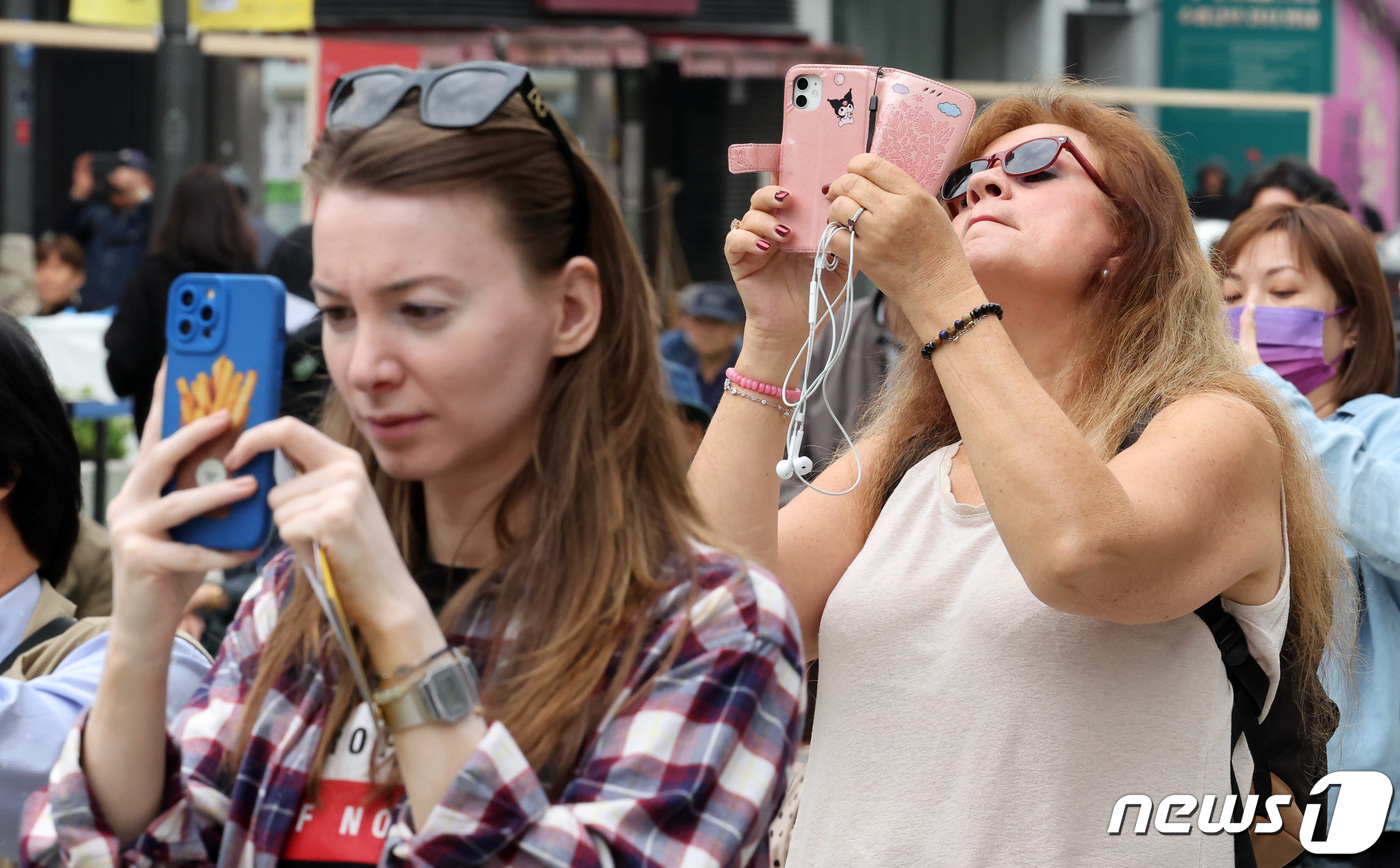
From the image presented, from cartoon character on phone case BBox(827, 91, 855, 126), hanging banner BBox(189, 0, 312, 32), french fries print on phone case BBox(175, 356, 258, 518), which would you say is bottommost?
french fries print on phone case BBox(175, 356, 258, 518)

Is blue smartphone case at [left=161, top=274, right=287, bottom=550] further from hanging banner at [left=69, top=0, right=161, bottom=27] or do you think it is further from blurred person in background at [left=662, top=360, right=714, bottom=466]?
hanging banner at [left=69, top=0, right=161, bottom=27]

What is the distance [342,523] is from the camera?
1.24m

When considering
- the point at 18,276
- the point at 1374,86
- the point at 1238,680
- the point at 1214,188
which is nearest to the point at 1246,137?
the point at 1214,188

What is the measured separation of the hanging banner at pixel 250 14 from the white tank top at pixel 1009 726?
5822 millimetres

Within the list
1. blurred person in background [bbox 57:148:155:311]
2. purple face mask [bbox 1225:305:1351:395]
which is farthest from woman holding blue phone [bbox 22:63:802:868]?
blurred person in background [bbox 57:148:155:311]

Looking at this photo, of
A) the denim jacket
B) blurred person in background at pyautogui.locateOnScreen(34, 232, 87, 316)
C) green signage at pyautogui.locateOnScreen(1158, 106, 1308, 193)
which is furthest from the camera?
green signage at pyautogui.locateOnScreen(1158, 106, 1308, 193)

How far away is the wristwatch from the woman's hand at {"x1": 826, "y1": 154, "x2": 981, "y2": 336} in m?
0.90

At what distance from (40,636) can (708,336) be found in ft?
15.3

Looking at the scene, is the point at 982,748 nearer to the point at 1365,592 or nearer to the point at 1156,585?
the point at 1156,585

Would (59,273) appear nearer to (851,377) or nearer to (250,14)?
(250,14)

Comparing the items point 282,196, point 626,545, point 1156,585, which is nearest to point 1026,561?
point 1156,585

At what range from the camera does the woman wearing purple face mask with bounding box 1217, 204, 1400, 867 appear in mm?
2869

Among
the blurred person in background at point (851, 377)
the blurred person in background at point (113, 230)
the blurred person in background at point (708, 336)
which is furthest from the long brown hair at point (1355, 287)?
the blurred person in background at point (113, 230)

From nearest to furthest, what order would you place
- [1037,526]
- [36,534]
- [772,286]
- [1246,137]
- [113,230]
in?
[1037,526] < [772,286] < [36,534] < [113,230] < [1246,137]
